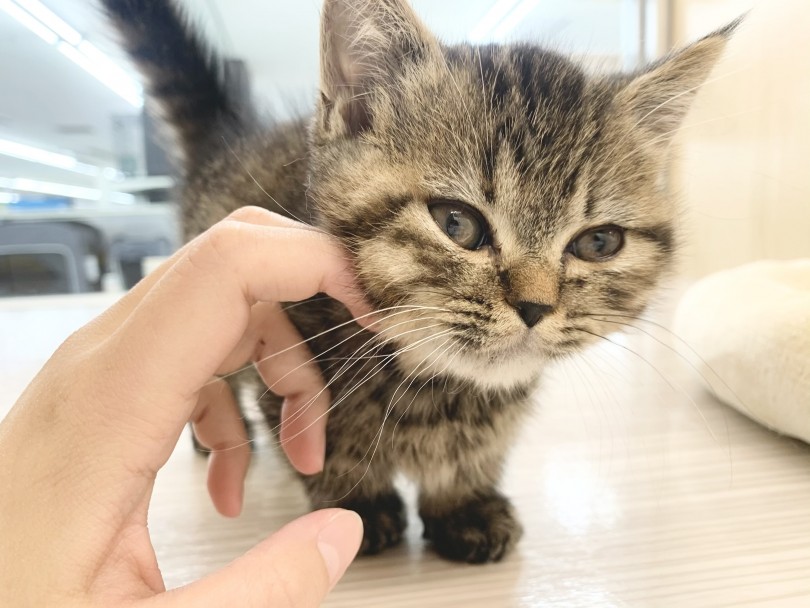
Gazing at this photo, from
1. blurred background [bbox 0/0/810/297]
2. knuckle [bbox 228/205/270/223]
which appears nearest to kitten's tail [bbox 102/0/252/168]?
blurred background [bbox 0/0/810/297]

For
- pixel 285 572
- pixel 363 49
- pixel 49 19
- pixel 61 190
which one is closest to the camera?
pixel 285 572

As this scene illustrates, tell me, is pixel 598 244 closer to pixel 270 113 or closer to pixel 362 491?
pixel 362 491

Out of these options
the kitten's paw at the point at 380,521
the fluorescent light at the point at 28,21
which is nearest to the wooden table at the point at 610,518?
the kitten's paw at the point at 380,521

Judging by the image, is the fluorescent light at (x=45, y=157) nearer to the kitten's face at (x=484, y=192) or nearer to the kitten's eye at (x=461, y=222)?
the kitten's face at (x=484, y=192)

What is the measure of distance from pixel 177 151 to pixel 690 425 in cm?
97

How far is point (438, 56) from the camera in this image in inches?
26.0

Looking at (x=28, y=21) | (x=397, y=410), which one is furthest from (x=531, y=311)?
(x=28, y=21)

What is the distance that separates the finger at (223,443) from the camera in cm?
70

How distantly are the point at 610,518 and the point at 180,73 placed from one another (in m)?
0.96

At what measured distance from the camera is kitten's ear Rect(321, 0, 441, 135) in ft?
2.04

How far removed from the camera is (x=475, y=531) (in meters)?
0.67

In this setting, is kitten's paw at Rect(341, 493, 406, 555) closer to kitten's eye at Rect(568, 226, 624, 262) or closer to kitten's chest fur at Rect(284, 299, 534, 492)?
kitten's chest fur at Rect(284, 299, 534, 492)

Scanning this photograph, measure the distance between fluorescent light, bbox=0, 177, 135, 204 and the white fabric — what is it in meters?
1.84

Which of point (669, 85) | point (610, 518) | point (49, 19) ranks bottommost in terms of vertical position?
point (610, 518)
